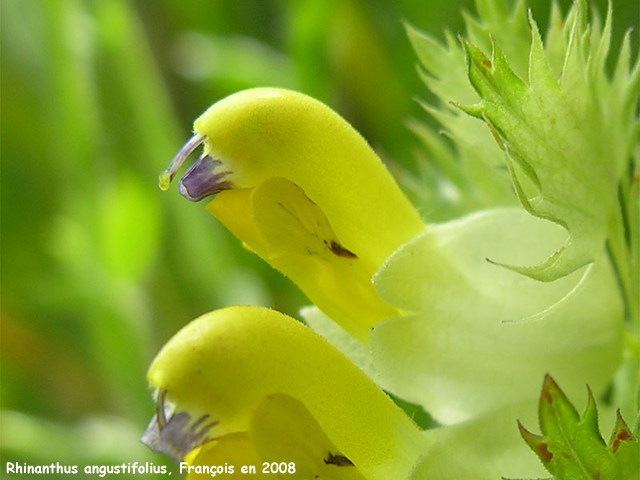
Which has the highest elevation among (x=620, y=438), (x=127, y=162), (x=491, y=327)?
(x=127, y=162)

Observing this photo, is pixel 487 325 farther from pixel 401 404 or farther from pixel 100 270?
pixel 100 270

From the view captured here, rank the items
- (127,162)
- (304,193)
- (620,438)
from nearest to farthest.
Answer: (620,438), (304,193), (127,162)

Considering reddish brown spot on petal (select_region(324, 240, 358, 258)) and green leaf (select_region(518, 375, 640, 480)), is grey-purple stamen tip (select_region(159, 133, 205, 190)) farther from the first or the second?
green leaf (select_region(518, 375, 640, 480))

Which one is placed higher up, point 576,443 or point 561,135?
point 561,135

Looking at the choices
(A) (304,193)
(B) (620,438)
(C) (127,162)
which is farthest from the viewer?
(C) (127,162)

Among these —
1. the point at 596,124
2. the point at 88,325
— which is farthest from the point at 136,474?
the point at 596,124

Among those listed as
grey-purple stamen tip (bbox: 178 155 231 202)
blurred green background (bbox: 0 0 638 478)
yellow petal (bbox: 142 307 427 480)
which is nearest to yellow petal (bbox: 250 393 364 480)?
yellow petal (bbox: 142 307 427 480)

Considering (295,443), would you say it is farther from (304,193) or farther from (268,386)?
(304,193)

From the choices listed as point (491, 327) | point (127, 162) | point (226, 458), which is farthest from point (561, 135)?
point (127, 162)
